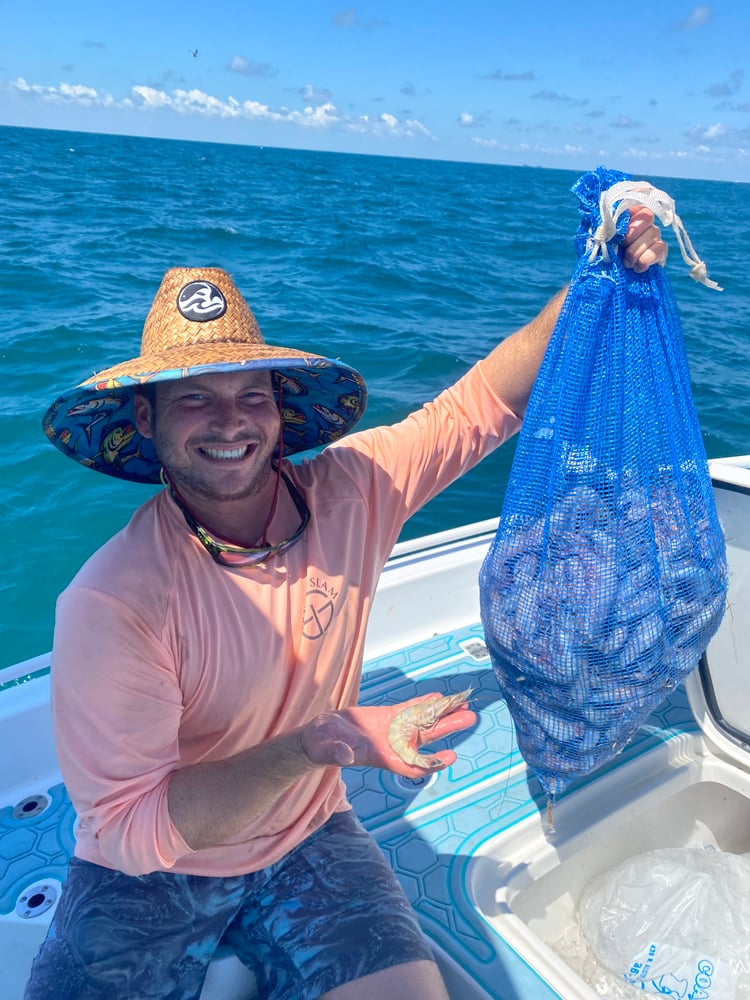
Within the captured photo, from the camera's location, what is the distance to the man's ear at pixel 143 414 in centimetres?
176

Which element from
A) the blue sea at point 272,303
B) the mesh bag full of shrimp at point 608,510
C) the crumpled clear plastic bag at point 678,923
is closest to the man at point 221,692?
the mesh bag full of shrimp at point 608,510

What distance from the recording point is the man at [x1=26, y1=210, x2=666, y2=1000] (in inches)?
59.9

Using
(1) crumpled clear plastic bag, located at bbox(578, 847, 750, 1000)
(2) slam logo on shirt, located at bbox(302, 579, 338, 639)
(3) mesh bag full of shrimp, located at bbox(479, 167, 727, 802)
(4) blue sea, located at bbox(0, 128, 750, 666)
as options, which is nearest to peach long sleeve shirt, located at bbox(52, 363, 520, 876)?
(2) slam logo on shirt, located at bbox(302, 579, 338, 639)

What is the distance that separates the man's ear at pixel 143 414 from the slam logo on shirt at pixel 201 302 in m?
0.22

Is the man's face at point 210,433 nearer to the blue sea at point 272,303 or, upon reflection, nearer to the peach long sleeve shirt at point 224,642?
the peach long sleeve shirt at point 224,642

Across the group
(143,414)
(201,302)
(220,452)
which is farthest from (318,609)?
(201,302)

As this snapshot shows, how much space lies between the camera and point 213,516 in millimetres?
1794

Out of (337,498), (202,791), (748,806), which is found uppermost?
(337,498)

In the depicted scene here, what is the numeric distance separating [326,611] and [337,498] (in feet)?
0.98

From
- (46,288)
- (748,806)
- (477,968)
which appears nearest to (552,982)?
(477,968)

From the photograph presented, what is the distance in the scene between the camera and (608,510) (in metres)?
1.76

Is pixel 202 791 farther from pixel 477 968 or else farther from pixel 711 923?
pixel 711 923

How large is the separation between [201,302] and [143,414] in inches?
11.3

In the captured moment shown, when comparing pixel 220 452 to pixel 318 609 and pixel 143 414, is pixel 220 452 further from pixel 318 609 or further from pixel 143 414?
pixel 318 609
